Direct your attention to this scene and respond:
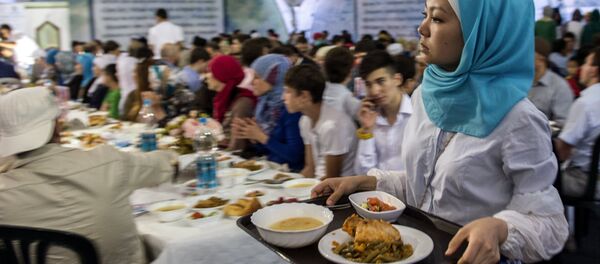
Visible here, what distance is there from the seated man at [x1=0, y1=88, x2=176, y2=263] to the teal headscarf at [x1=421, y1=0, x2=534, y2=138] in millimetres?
1220

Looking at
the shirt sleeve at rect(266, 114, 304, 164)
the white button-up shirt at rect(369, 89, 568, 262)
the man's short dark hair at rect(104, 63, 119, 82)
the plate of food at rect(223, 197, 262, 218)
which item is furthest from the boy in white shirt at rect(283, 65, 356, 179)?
the man's short dark hair at rect(104, 63, 119, 82)

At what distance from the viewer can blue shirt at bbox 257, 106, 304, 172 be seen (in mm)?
3510

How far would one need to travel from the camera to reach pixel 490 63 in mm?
1389

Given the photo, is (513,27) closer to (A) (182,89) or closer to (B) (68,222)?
(B) (68,222)

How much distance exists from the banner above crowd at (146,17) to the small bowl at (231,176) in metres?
9.46

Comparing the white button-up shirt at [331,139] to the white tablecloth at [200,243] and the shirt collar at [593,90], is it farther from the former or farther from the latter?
the shirt collar at [593,90]

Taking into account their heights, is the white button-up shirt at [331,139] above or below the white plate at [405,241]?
below

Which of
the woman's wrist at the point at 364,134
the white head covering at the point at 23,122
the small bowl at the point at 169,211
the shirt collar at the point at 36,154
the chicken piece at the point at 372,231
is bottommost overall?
the small bowl at the point at 169,211

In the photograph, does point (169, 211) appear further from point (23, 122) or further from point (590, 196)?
point (590, 196)

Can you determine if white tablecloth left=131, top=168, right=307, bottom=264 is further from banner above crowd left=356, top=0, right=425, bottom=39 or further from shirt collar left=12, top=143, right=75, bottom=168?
banner above crowd left=356, top=0, right=425, bottom=39

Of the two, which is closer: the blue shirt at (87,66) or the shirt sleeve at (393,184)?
the shirt sleeve at (393,184)

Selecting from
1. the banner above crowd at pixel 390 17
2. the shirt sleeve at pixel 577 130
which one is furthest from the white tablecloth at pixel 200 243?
the banner above crowd at pixel 390 17

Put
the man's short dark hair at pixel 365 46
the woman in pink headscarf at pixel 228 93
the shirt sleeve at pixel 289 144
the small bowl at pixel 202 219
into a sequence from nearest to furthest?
the small bowl at pixel 202 219, the shirt sleeve at pixel 289 144, the woman in pink headscarf at pixel 228 93, the man's short dark hair at pixel 365 46

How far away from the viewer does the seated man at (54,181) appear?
6.11ft
